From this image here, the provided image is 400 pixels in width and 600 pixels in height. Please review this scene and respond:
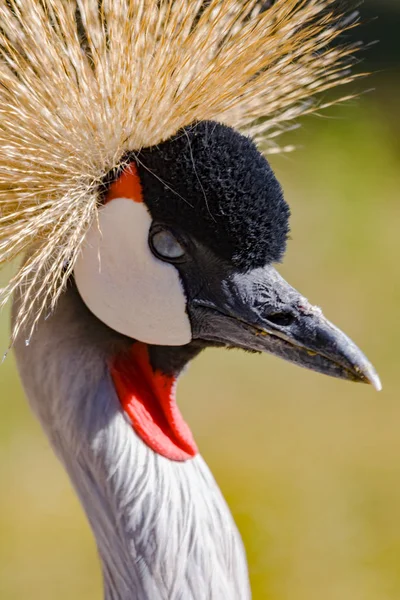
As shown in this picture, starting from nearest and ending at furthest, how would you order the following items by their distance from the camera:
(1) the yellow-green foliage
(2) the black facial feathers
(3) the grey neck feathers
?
(2) the black facial feathers → (3) the grey neck feathers → (1) the yellow-green foliage

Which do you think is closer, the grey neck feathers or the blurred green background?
the grey neck feathers

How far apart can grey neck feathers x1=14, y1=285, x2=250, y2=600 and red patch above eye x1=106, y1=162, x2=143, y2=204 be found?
14 centimetres

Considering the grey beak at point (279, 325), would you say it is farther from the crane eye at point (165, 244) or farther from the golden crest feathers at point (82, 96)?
the golden crest feathers at point (82, 96)

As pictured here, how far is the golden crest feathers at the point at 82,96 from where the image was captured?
97 cm

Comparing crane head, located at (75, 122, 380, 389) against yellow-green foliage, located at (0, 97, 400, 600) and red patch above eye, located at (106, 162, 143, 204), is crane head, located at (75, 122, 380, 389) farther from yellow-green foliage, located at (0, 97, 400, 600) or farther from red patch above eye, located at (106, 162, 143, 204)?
yellow-green foliage, located at (0, 97, 400, 600)

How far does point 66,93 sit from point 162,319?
0.28 m

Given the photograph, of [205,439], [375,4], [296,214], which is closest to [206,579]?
[205,439]

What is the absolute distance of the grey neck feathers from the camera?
1.05m

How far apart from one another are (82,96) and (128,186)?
0.11m

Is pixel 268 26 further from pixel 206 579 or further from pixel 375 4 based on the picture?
Answer: pixel 375 4

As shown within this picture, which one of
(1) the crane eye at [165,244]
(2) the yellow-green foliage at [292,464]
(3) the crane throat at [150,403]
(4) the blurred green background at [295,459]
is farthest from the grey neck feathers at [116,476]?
(2) the yellow-green foliage at [292,464]

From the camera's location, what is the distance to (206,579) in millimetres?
1073

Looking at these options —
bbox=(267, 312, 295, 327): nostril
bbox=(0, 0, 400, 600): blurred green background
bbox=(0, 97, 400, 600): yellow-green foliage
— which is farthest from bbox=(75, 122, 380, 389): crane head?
bbox=(0, 97, 400, 600): yellow-green foliage

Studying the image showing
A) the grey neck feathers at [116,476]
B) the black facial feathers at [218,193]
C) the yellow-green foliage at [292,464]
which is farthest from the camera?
the yellow-green foliage at [292,464]
